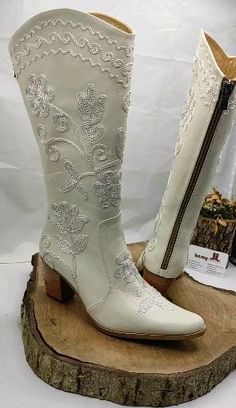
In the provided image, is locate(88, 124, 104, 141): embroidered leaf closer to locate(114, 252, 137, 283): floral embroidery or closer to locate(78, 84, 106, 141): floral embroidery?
locate(78, 84, 106, 141): floral embroidery

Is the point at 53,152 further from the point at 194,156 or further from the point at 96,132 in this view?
the point at 194,156

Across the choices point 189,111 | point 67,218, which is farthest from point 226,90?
point 67,218

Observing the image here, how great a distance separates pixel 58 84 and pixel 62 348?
1.36 feet

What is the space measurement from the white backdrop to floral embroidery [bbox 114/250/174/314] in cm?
54

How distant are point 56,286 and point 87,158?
27 cm

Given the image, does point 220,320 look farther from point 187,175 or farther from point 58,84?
point 58,84

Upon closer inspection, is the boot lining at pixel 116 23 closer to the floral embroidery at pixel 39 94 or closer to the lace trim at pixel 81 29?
the lace trim at pixel 81 29

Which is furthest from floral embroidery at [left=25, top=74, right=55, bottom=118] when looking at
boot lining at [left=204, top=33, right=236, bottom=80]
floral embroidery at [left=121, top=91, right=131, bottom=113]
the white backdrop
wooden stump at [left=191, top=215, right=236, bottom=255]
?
wooden stump at [left=191, top=215, right=236, bottom=255]

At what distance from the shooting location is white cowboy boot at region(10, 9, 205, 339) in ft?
2.54

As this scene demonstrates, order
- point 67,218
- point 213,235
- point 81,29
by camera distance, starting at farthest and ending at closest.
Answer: point 213,235
point 67,218
point 81,29

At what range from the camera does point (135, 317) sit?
878mm

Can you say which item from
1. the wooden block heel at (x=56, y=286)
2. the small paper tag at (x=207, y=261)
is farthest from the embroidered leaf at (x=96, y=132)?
the small paper tag at (x=207, y=261)

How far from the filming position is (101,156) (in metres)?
0.83

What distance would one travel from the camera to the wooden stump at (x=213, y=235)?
4.44ft
